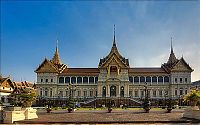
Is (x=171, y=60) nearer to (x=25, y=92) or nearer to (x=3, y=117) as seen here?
(x=25, y=92)

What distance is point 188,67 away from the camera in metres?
76.8

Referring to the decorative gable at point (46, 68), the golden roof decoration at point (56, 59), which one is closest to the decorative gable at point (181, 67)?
the decorative gable at point (46, 68)

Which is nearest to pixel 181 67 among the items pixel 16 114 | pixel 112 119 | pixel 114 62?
pixel 114 62

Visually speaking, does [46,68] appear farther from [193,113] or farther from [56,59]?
[193,113]

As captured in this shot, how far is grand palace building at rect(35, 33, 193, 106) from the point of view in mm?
75438

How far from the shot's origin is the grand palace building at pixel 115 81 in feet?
247

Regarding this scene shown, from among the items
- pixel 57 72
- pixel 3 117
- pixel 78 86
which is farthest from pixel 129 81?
pixel 3 117

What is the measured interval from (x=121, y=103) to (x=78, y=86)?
40.9 ft

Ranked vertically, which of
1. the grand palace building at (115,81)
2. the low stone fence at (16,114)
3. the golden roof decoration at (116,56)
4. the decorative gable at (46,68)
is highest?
the golden roof decoration at (116,56)

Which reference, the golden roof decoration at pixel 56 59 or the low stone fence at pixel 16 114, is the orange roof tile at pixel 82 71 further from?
the low stone fence at pixel 16 114

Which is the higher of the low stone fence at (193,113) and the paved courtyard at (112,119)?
the low stone fence at (193,113)

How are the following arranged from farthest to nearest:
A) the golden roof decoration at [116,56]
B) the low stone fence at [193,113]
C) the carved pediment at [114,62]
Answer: the golden roof decoration at [116,56] < the carved pediment at [114,62] < the low stone fence at [193,113]

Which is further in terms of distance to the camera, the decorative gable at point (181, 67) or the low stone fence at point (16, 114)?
the decorative gable at point (181, 67)

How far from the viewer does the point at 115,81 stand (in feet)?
247
